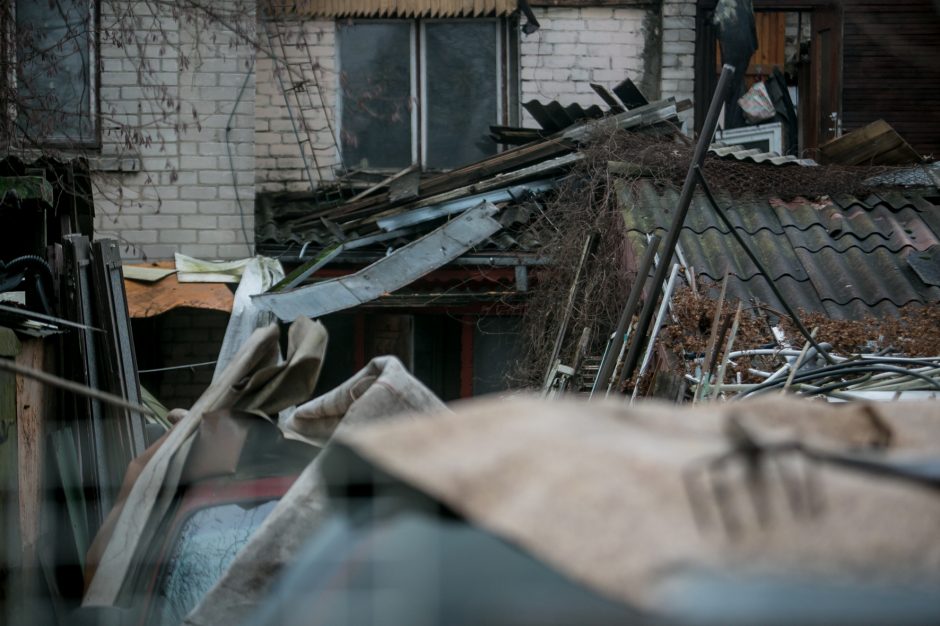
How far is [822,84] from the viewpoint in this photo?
1088cm

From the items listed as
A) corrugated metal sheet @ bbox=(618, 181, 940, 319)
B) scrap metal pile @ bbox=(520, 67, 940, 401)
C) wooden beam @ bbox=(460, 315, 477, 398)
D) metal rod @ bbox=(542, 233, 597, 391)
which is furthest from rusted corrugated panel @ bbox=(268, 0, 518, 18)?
metal rod @ bbox=(542, 233, 597, 391)

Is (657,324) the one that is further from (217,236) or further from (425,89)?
(425,89)

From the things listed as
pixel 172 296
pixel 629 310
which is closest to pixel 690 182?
pixel 629 310

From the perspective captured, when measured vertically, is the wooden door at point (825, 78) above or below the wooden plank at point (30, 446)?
above

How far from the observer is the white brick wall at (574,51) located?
10.6 m

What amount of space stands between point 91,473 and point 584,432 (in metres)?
5.57

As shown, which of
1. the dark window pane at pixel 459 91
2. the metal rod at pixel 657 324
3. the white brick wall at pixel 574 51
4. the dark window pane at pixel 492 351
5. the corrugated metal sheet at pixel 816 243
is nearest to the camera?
the metal rod at pixel 657 324

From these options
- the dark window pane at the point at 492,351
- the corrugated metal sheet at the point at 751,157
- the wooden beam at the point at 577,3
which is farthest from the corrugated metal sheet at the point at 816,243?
the wooden beam at the point at 577,3

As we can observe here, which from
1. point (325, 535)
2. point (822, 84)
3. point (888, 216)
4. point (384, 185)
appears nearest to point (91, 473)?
point (384, 185)

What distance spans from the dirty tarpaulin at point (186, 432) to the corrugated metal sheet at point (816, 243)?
4130 millimetres

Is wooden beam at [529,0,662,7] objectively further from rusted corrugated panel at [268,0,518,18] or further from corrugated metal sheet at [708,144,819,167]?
corrugated metal sheet at [708,144,819,167]

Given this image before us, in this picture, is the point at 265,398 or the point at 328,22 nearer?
the point at 265,398

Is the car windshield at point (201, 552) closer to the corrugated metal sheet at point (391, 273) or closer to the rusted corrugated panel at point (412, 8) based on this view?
the corrugated metal sheet at point (391, 273)

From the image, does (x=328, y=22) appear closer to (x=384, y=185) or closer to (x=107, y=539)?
(x=384, y=185)
